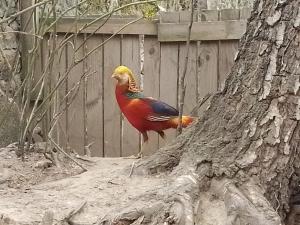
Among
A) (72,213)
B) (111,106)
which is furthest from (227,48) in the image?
(72,213)

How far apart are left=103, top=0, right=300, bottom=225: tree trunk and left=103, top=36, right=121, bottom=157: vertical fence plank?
245cm

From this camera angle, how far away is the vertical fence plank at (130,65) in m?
4.78

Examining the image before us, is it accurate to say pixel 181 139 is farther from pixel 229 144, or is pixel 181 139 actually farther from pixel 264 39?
pixel 264 39

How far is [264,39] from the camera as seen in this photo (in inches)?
94.1

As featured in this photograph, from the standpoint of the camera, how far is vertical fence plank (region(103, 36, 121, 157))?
482 cm

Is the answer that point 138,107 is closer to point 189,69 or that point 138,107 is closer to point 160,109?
point 160,109

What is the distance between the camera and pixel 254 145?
7.73ft

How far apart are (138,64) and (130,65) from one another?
2.5 inches

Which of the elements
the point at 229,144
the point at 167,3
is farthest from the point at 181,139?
the point at 167,3

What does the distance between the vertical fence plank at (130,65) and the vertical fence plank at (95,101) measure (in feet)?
0.57

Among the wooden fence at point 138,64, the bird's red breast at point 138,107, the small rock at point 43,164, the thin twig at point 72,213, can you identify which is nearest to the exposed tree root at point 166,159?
the thin twig at point 72,213

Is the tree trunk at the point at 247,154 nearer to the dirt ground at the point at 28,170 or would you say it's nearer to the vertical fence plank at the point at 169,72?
the dirt ground at the point at 28,170

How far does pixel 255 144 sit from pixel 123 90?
1.32 meters

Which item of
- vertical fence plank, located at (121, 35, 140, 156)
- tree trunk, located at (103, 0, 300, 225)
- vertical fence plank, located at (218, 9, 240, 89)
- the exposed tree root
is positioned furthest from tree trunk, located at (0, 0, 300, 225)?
vertical fence plank, located at (121, 35, 140, 156)
